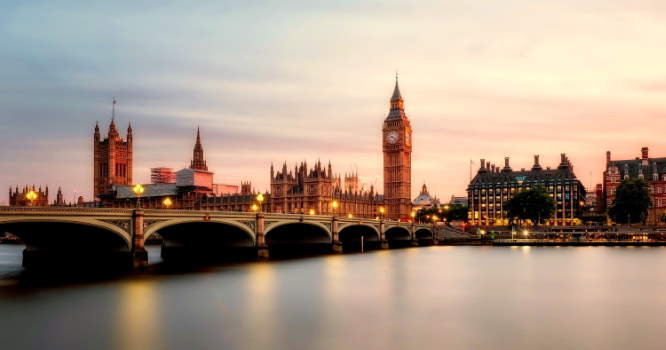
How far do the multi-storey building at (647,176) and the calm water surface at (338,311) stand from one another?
112 meters

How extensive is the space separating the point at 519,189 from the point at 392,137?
41.5 metres

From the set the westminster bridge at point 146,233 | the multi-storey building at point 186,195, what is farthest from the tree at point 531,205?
the multi-storey building at point 186,195

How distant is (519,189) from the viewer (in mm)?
188250

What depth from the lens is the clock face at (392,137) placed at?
196 m

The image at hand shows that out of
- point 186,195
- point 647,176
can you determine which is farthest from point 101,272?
point 647,176

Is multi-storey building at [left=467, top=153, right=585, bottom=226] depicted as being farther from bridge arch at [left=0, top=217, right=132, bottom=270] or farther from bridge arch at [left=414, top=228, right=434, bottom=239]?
bridge arch at [left=0, top=217, right=132, bottom=270]

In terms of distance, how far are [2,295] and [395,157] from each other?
6367 inches

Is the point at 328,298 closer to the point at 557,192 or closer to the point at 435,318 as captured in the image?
the point at 435,318

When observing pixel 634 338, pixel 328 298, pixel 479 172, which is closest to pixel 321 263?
pixel 328 298

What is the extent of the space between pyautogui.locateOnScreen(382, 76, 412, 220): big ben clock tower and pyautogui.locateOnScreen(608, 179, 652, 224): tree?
6468cm

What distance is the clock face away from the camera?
196m

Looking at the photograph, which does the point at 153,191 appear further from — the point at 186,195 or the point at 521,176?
the point at 521,176

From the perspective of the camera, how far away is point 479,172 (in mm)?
199750

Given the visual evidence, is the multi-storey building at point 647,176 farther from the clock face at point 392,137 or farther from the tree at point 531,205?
the clock face at point 392,137
